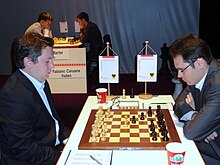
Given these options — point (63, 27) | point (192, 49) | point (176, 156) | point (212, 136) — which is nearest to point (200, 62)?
point (192, 49)

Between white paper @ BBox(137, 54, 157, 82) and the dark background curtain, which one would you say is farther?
the dark background curtain

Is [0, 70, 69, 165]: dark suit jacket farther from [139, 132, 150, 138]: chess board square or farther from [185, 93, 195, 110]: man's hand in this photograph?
[185, 93, 195, 110]: man's hand

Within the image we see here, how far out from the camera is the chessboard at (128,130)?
160 centimetres

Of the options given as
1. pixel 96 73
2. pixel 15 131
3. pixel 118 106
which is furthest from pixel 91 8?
pixel 15 131

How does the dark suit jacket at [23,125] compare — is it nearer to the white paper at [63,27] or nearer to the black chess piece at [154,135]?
the black chess piece at [154,135]

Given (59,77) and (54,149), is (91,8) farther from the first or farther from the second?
(54,149)

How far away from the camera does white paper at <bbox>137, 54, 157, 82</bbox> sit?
98.2 inches

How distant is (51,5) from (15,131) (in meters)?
5.42

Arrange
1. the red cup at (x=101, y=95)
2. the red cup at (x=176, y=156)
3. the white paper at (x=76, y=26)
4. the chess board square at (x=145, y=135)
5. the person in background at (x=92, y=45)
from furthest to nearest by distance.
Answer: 1. the white paper at (x=76, y=26)
2. the person in background at (x=92, y=45)
3. the red cup at (x=101, y=95)
4. the chess board square at (x=145, y=135)
5. the red cup at (x=176, y=156)

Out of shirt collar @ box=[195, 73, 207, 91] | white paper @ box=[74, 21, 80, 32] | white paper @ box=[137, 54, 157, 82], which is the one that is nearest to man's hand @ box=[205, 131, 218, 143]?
shirt collar @ box=[195, 73, 207, 91]

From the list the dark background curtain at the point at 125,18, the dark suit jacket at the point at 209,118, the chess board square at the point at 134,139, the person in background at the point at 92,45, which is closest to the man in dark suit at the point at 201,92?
the dark suit jacket at the point at 209,118

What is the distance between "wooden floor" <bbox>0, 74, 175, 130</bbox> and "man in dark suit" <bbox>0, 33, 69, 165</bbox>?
6.35 ft

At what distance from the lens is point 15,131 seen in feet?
5.60

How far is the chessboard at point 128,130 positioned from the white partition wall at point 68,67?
3.03 metres
